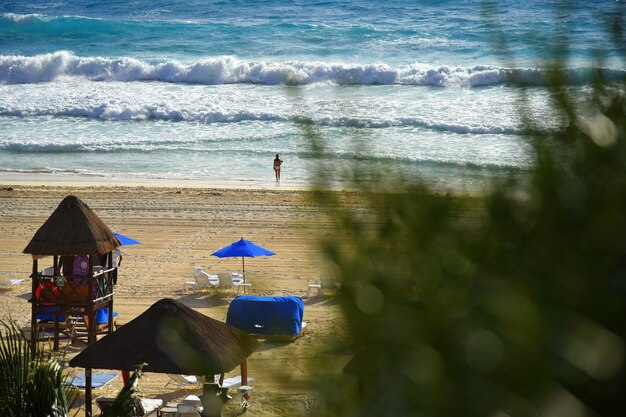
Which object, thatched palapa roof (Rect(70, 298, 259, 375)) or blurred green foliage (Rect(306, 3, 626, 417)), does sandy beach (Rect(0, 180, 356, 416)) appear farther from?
blurred green foliage (Rect(306, 3, 626, 417))

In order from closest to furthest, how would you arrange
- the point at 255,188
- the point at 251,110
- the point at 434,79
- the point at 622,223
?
the point at 622,223 < the point at 255,188 < the point at 251,110 < the point at 434,79

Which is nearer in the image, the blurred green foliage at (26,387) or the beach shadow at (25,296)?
the blurred green foliage at (26,387)

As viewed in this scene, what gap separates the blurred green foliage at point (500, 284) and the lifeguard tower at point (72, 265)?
9642 mm

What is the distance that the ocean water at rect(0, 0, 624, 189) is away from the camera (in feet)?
87.5

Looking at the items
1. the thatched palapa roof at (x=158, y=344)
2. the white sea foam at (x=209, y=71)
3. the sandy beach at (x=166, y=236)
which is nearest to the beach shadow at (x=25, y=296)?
the sandy beach at (x=166, y=236)

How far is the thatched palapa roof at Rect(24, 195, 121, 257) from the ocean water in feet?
12.7

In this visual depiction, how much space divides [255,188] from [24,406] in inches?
678

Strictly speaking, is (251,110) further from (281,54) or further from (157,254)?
(157,254)

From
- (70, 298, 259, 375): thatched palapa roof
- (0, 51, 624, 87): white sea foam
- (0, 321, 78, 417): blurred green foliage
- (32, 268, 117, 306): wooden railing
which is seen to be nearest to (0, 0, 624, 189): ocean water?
(0, 51, 624, 87): white sea foam

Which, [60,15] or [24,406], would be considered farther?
[60,15]

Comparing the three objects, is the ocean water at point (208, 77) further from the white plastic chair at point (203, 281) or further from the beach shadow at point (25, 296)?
the beach shadow at point (25, 296)

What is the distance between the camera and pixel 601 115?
1.67 metres

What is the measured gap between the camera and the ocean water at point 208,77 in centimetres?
2667

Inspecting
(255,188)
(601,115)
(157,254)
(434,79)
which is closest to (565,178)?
(601,115)
